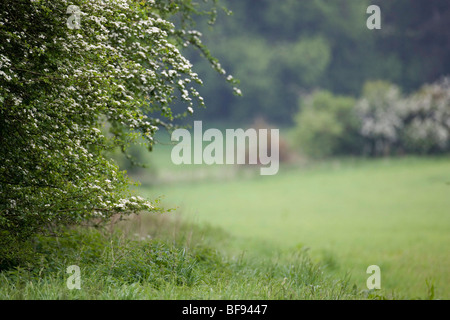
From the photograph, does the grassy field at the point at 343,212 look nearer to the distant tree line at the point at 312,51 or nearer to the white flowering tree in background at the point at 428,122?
the white flowering tree in background at the point at 428,122

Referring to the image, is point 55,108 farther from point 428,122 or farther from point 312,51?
point 312,51

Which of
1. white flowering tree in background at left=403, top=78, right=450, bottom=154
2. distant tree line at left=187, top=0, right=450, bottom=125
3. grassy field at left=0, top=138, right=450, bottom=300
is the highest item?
distant tree line at left=187, top=0, right=450, bottom=125

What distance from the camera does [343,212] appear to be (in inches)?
1276

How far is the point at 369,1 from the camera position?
9100 cm

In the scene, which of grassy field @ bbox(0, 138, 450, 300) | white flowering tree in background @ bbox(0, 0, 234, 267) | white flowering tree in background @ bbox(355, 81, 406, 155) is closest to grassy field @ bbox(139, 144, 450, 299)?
grassy field @ bbox(0, 138, 450, 300)

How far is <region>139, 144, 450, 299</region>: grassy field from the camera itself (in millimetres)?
17281

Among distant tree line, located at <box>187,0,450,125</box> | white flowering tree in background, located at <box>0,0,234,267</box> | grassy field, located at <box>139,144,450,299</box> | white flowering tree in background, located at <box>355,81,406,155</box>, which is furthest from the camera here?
distant tree line, located at <box>187,0,450,125</box>

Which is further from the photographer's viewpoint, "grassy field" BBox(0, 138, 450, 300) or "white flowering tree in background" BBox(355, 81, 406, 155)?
"white flowering tree in background" BBox(355, 81, 406, 155)

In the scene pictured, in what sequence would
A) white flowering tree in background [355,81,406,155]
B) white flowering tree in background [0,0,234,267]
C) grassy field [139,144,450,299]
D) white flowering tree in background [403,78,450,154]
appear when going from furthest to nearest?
white flowering tree in background [355,81,406,155] → white flowering tree in background [403,78,450,154] → grassy field [139,144,450,299] → white flowering tree in background [0,0,234,267]

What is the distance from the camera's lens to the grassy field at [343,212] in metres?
17.3

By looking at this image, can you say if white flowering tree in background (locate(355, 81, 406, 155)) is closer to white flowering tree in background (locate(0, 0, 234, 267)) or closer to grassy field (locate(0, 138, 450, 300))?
grassy field (locate(0, 138, 450, 300))

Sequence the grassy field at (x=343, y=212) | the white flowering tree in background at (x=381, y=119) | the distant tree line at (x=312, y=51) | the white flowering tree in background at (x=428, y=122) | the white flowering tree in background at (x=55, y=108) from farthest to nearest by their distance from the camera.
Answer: the distant tree line at (x=312, y=51) → the white flowering tree in background at (x=381, y=119) → the white flowering tree in background at (x=428, y=122) → the grassy field at (x=343, y=212) → the white flowering tree in background at (x=55, y=108)

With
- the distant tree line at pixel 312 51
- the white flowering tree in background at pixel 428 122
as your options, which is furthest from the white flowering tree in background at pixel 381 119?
the distant tree line at pixel 312 51
